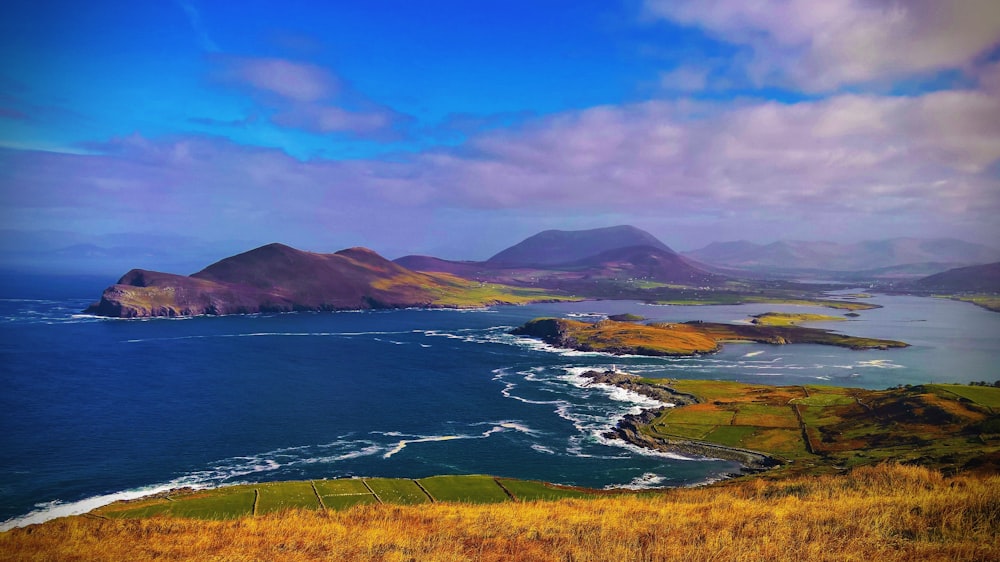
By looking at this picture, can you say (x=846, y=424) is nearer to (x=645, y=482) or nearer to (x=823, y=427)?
(x=823, y=427)

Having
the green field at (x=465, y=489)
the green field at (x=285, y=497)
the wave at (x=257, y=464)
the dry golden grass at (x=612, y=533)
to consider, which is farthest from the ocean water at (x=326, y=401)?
the dry golden grass at (x=612, y=533)

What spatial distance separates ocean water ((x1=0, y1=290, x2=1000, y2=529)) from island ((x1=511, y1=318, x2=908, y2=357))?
6.59 meters

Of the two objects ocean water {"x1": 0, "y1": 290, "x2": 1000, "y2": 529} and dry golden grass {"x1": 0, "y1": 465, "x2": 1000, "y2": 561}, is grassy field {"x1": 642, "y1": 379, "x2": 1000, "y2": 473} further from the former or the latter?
dry golden grass {"x1": 0, "y1": 465, "x2": 1000, "y2": 561}

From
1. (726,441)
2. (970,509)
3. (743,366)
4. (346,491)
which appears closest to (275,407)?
(346,491)

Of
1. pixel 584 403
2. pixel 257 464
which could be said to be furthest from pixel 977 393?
pixel 257 464

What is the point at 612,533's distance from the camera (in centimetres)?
2289

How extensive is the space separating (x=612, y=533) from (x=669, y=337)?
5195 inches

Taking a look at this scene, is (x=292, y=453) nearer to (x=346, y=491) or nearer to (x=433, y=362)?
(x=346, y=491)

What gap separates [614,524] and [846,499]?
11.4 meters

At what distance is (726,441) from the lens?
6675 centimetres

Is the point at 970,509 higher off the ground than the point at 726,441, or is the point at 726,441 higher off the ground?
the point at 970,509

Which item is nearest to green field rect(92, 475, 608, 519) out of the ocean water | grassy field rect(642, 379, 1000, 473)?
the ocean water

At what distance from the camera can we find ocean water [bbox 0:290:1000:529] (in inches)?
2227

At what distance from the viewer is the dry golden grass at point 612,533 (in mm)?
19062
